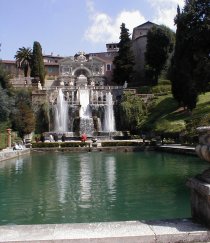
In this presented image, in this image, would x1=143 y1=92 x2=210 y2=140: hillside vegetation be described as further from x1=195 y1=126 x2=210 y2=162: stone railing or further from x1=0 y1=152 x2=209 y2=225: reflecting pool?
x1=195 y1=126 x2=210 y2=162: stone railing

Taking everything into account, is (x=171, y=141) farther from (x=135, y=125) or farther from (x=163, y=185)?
(x=163, y=185)

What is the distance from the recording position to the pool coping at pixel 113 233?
4.59 meters

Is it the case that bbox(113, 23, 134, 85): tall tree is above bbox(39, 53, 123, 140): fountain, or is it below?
above

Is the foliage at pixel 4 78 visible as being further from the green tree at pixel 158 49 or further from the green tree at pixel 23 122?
the green tree at pixel 158 49

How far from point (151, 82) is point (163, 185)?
61.5 meters

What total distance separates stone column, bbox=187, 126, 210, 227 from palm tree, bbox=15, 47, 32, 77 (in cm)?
8688

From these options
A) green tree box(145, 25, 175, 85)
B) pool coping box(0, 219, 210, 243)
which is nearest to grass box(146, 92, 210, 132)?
green tree box(145, 25, 175, 85)

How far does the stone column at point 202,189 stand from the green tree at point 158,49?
224ft

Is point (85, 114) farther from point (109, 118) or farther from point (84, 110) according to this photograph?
point (109, 118)

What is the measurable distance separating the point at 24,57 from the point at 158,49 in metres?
33.5

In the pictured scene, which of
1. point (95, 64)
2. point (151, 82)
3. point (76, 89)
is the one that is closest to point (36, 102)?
point (76, 89)

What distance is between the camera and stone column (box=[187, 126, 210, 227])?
504cm

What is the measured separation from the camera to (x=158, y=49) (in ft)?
237

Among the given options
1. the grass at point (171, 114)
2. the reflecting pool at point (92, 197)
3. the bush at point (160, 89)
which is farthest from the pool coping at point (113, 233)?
the bush at point (160, 89)
